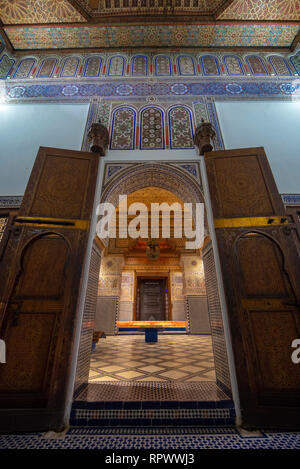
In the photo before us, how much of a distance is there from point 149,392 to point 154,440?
0.41 m

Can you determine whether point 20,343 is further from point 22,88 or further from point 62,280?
point 22,88

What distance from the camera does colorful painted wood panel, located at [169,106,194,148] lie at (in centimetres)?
248

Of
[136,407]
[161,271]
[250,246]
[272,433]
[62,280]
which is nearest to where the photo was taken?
[272,433]

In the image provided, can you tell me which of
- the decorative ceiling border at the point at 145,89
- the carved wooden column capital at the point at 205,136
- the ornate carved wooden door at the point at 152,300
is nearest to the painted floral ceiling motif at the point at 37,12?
the decorative ceiling border at the point at 145,89

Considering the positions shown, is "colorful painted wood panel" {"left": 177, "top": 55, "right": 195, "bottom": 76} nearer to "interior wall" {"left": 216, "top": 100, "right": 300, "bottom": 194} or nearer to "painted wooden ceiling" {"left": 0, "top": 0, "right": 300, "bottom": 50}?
"painted wooden ceiling" {"left": 0, "top": 0, "right": 300, "bottom": 50}

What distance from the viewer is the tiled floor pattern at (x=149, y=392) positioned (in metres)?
1.46

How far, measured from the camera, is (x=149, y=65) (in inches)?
131

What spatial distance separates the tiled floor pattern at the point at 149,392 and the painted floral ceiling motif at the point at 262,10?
503 cm

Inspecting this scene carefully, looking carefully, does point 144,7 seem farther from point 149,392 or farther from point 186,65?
point 149,392

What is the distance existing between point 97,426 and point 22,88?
4121 mm

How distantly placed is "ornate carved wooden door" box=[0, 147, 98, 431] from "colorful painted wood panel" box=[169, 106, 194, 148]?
1089mm

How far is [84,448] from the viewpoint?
1.12 meters

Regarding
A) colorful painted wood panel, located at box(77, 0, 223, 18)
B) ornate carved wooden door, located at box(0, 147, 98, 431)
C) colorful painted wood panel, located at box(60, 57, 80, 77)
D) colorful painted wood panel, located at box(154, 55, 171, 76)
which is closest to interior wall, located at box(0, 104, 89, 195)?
ornate carved wooden door, located at box(0, 147, 98, 431)

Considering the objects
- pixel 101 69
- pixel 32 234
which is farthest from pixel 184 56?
pixel 32 234
